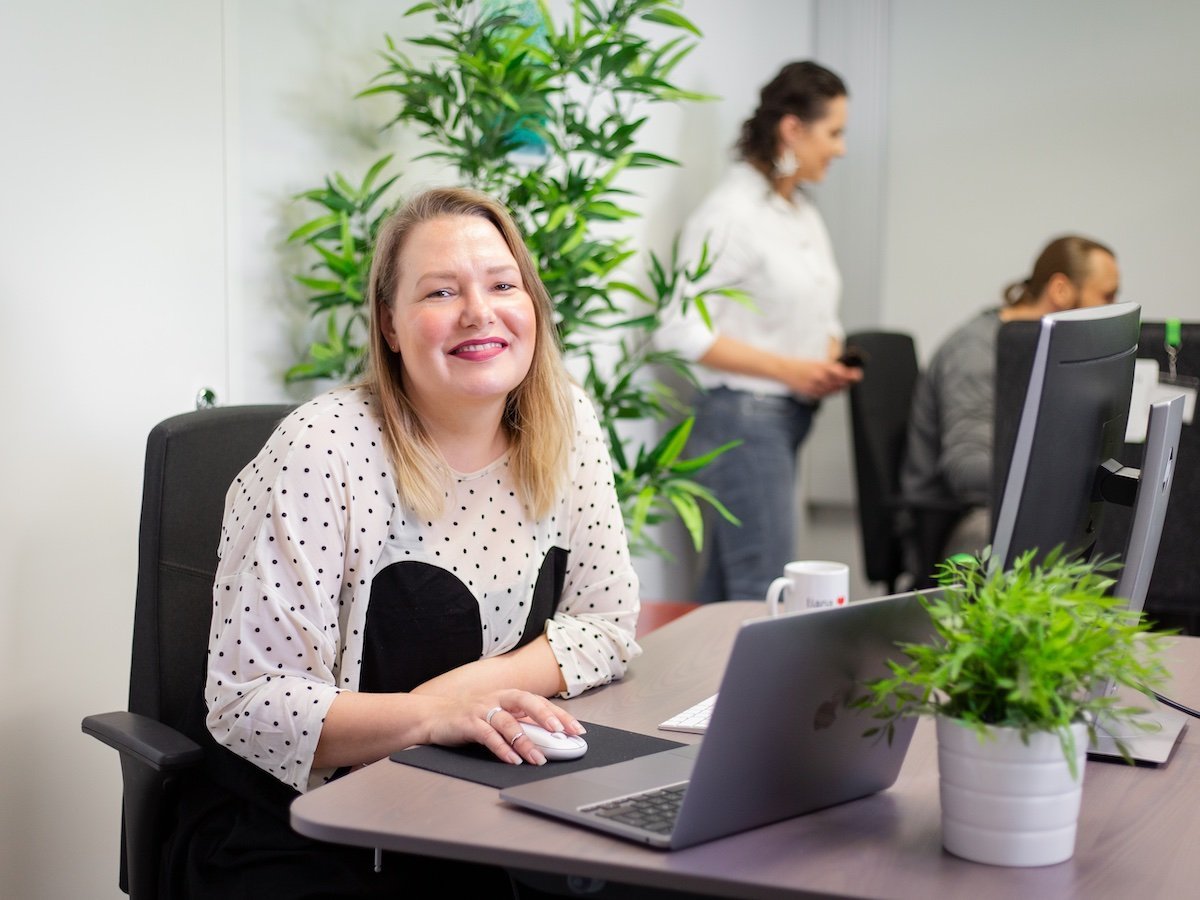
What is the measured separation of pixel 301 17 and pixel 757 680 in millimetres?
1818

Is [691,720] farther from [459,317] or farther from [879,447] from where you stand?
[879,447]

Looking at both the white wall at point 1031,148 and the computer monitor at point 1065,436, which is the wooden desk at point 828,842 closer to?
the computer monitor at point 1065,436

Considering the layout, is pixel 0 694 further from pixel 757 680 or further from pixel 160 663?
pixel 757 680

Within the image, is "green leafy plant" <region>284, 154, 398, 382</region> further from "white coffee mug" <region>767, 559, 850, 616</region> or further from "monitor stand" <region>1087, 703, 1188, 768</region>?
"monitor stand" <region>1087, 703, 1188, 768</region>

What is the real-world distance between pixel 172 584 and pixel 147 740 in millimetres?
233

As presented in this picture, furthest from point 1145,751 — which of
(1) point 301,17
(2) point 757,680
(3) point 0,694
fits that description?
(1) point 301,17

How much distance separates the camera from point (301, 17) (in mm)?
2393

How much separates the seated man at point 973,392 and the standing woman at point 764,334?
13.1 inches

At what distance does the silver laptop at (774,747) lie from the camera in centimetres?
100

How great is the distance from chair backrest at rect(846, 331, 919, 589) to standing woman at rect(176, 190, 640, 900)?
Answer: 206cm

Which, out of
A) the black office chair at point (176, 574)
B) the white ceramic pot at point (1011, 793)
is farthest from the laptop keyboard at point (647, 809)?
the black office chair at point (176, 574)

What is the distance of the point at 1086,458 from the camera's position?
1.30 metres

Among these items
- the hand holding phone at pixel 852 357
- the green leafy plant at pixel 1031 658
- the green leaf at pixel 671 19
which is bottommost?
the green leafy plant at pixel 1031 658

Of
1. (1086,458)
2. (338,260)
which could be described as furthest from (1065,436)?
(338,260)
